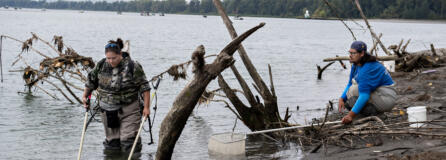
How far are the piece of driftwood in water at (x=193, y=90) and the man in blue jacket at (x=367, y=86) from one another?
1.56m

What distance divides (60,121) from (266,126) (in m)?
6.71

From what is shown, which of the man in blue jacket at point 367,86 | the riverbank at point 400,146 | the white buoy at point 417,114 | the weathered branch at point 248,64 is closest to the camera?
the riverbank at point 400,146

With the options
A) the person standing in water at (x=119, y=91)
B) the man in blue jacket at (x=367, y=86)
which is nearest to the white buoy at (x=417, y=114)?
the man in blue jacket at (x=367, y=86)

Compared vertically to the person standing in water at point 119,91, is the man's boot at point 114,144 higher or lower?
lower

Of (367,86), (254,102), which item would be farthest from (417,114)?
(254,102)

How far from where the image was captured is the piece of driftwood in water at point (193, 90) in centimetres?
550

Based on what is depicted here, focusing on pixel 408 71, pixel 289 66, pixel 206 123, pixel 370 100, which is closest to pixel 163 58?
pixel 289 66

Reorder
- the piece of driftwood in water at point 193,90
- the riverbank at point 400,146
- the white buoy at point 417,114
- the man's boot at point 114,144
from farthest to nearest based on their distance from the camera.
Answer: the white buoy at point 417,114
the man's boot at point 114,144
the riverbank at point 400,146
the piece of driftwood in water at point 193,90

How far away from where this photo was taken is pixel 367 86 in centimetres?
636

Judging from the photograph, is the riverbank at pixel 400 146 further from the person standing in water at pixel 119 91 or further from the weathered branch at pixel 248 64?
the person standing in water at pixel 119 91

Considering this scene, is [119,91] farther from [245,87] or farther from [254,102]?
[254,102]

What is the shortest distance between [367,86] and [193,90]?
2294mm

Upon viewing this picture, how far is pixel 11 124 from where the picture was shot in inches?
503

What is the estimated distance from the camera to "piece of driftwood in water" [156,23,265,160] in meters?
5.50
